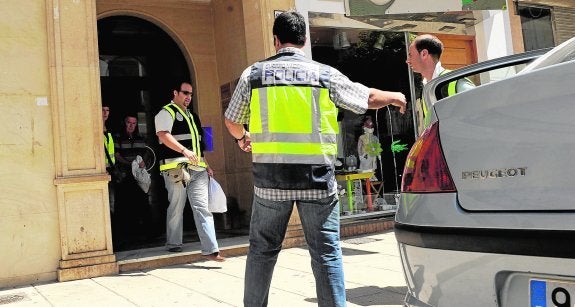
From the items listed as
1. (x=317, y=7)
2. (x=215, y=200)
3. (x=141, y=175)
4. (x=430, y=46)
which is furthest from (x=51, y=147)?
(x=317, y=7)

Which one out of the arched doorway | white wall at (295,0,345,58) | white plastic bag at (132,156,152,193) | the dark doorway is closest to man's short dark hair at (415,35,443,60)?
white wall at (295,0,345,58)

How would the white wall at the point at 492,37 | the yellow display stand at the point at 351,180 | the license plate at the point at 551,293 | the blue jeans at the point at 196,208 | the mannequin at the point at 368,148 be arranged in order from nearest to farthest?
1. the license plate at the point at 551,293
2. the blue jeans at the point at 196,208
3. the yellow display stand at the point at 351,180
4. the mannequin at the point at 368,148
5. the white wall at the point at 492,37

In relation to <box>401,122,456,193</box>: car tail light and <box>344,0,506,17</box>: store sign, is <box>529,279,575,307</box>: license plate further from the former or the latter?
<box>344,0,506,17</box>: store sign

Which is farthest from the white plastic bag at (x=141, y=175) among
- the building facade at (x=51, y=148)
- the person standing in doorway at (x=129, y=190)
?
the building facade at (x=51, y=148)

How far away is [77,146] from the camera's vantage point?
552 cm

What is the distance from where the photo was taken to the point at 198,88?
864 centimetres

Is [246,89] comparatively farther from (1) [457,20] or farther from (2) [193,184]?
(1) [457,20]

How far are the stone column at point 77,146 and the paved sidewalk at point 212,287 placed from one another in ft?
0.92

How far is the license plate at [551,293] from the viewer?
60.4 inches

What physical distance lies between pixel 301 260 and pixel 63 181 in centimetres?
252

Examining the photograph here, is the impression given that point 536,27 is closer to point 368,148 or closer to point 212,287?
point 368,148

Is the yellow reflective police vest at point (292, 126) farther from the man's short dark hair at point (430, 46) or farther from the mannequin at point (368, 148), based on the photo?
the mannequin at point (368, 148)

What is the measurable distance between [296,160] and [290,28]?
2.42 ft

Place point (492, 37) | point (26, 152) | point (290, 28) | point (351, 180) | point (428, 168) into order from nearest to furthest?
1. point (428, 168)
2. point (290, 28)
3. point (26, 152)
4. point (351, 180)
5. point (492, 37)
